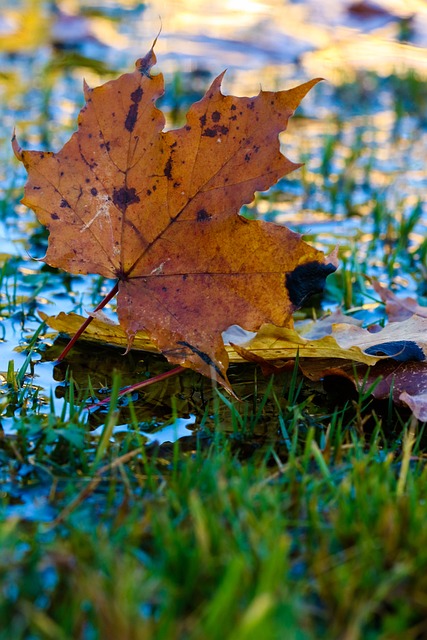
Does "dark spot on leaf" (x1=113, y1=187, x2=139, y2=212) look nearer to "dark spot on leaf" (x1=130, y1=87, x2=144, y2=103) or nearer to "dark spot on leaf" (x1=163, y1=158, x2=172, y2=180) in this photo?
"dark spot on leaf" (x1=163, y1=158, x2=172, y2=180)

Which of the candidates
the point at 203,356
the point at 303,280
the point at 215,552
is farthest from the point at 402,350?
the point at 215,552

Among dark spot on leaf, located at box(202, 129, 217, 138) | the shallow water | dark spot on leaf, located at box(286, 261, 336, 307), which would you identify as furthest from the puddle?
dark spot on leaf, located at box(202, 129, 217, 138)

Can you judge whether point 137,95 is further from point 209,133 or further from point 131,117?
point 209,133

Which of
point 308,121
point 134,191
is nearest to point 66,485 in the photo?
point 134,191

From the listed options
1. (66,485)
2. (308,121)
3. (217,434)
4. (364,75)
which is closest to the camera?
(66,485)

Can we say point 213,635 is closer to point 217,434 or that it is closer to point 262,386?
point 217,434

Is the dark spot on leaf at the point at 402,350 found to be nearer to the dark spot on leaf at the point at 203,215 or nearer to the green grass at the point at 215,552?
the green grass at the point at 215,552
